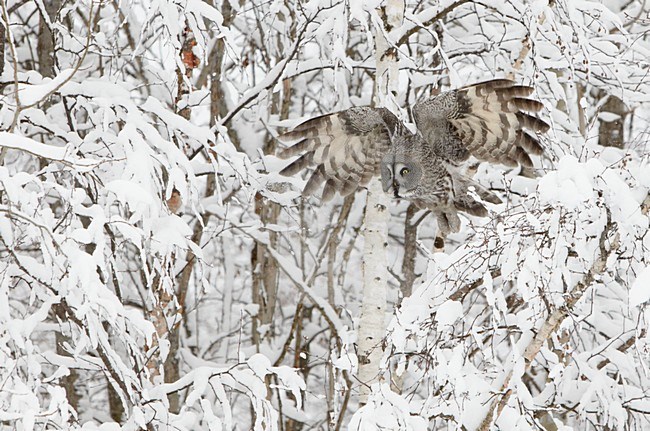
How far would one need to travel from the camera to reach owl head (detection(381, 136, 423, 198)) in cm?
434

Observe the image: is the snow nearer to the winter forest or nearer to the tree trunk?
the winter forest

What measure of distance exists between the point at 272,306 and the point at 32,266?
335 cm

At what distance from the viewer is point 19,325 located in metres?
3.16

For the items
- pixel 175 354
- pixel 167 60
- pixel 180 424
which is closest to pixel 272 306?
pixel 175 354

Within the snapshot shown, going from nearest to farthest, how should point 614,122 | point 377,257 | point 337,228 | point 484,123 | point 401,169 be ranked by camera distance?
point 377,257 < point 484,123 < point 401,169 < point 337,228 < point 614,122

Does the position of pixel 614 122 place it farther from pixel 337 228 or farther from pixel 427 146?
pixel 427 146

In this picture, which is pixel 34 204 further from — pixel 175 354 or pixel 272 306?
pixel 272 306

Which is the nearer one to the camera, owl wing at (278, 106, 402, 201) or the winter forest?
the winter forest

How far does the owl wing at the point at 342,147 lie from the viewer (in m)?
4.35

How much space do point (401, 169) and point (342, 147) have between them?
35 centimetres

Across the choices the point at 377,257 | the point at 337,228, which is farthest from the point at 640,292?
the point at 337,228

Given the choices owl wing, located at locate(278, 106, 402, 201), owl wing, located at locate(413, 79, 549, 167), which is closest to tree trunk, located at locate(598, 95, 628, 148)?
owl wing, located at locate(413, 79, 549, 167)

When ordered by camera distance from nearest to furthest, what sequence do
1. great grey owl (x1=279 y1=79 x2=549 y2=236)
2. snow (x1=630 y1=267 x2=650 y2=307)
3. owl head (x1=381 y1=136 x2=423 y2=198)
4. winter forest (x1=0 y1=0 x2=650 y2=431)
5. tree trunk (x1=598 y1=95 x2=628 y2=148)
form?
snow (x1=630 y1=267 x2=650 y2=307) < winter forest (x1=0 y1=0 x2=650 y2=431) < great grey owl (x1=279 y1=79 x2=549 y2=236) < owl head (x1=381 y1=136 x2=423 y2=198) < tree trunk (x1=598 y1=95 x2=628 y2=148)

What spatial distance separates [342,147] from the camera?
453 centimetres
